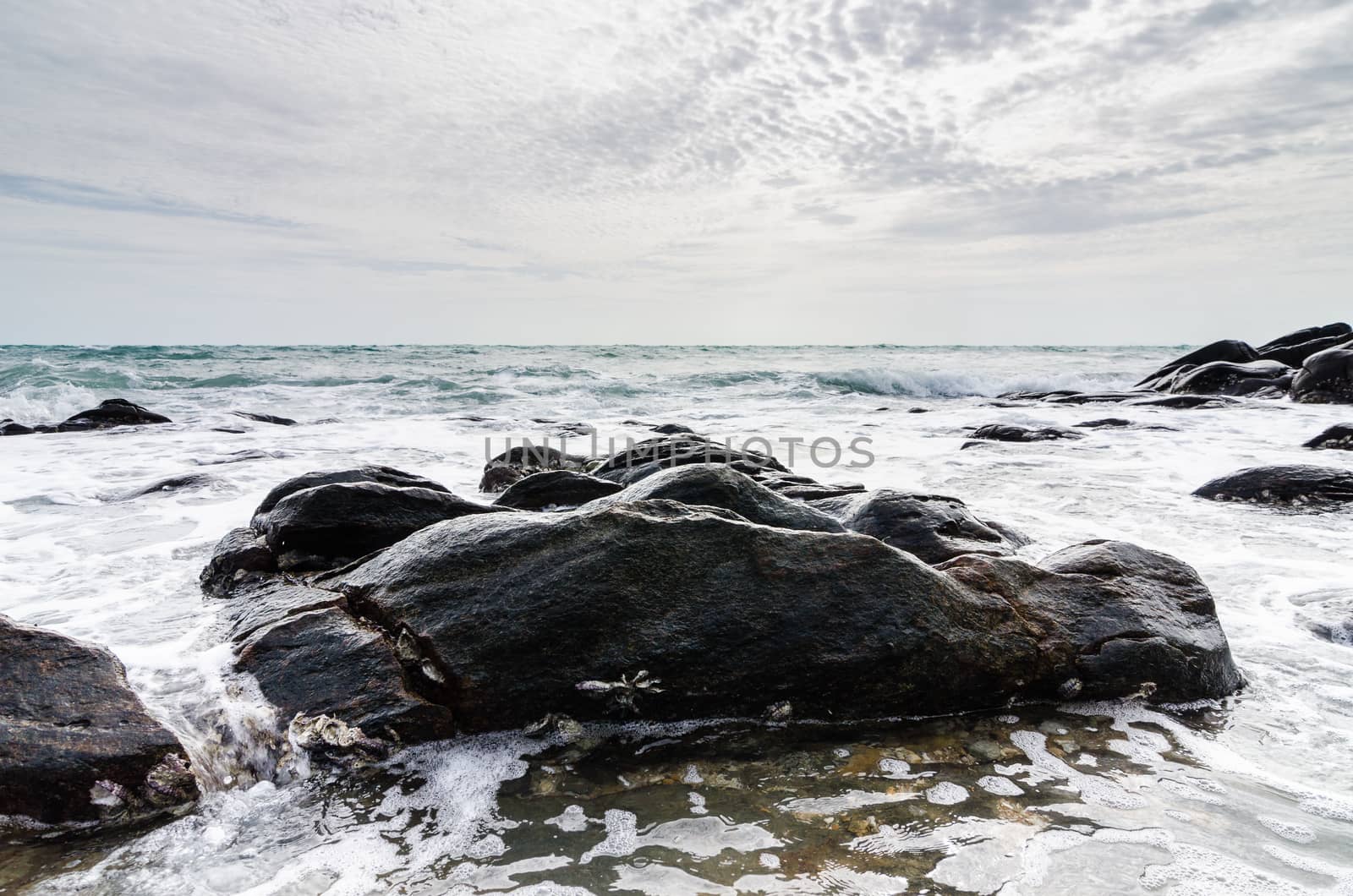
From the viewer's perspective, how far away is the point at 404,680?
281cm

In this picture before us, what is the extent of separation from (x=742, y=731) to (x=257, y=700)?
176 cm

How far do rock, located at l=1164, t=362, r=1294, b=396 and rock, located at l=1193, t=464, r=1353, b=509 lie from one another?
10.4m

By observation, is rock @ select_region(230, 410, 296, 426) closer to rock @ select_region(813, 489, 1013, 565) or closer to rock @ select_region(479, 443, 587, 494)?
rock @ select_region(479, 443, 587, 494)

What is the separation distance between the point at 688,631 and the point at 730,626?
16cm

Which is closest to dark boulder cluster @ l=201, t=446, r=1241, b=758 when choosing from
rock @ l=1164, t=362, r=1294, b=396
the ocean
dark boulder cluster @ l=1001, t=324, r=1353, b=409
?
the ocean

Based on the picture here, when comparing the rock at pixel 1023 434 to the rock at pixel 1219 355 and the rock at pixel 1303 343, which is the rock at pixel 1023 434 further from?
the rock at pixel 1303 343

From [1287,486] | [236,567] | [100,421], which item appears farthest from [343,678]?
[100,421]

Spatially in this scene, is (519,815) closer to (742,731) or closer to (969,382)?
(742,731)

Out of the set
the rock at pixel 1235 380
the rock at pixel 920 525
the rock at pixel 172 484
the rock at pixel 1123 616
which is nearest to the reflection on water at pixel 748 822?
the rock at pixel 1123 616

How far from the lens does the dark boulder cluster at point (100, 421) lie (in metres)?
12.5

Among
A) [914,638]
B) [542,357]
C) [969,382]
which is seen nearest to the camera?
[914,638]

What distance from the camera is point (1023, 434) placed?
11.1 meters

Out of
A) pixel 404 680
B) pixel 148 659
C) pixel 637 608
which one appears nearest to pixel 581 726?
pixel 637 608

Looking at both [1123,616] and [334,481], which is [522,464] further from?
[1123,616]
